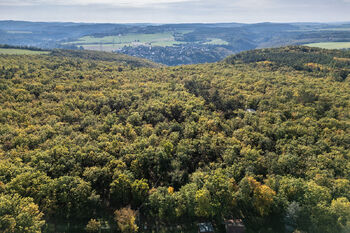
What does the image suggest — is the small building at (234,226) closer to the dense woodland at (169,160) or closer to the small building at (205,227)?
the dense woodland at (169,160)

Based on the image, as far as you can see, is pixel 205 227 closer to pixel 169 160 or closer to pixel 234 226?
pixel 234 226

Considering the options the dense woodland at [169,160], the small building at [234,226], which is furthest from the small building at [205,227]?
the small building at [234,226]

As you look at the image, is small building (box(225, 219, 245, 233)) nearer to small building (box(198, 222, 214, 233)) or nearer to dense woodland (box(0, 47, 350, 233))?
dense woodland (box(0, 47, 350, 233))

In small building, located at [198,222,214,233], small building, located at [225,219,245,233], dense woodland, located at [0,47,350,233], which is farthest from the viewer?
small building, located at [225,219,245,233]

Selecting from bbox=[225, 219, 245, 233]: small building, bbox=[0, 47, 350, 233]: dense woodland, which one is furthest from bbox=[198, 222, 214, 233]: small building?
bbox=[225, 219, 245, 233]: small building

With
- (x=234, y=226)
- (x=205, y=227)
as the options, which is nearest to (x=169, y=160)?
(x=205, y=227)
